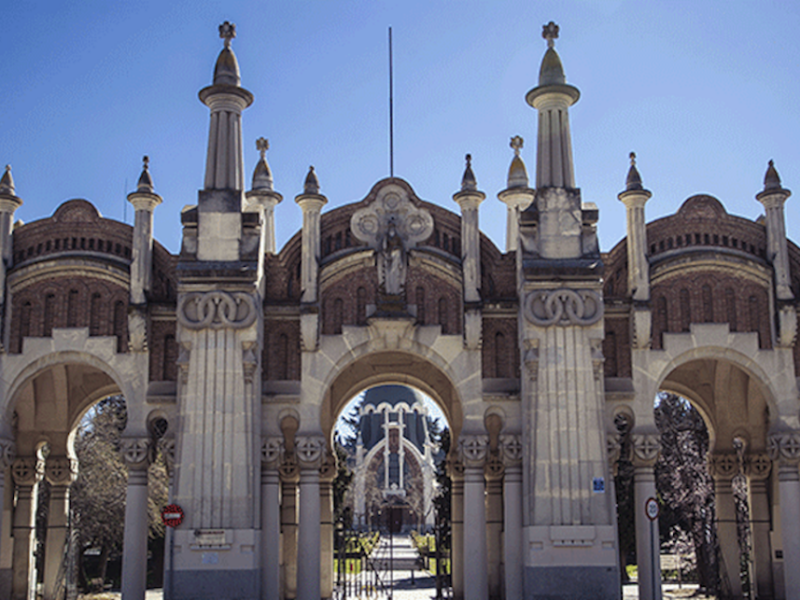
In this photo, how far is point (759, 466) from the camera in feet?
105

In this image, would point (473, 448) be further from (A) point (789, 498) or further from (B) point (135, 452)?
(B) point (135, 452)

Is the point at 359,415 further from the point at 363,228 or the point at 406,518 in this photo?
the point at 363,228

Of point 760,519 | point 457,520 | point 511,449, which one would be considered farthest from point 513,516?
point 760,519

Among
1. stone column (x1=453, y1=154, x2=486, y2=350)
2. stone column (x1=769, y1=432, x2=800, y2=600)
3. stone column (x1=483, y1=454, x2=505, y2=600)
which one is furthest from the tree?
stone column (x1=453, y1=154, x2=486, y2=350)

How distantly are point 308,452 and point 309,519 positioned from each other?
70.6 inches

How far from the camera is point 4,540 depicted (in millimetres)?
30578

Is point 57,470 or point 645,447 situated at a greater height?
point 645,447

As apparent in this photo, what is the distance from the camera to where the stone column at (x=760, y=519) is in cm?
3130

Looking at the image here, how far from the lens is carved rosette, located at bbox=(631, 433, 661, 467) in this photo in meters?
27.2

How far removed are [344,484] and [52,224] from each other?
29.2 m

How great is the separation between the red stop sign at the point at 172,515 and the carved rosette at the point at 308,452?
3.49 metres

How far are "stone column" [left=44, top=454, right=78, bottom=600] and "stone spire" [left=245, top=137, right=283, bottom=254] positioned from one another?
9731 mm

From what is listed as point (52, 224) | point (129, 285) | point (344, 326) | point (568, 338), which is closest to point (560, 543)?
point (568, 338)

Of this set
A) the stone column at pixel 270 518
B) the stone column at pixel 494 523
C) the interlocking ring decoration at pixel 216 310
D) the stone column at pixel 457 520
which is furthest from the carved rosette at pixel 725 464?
the interlocking ring decoration at pixel 216 310
